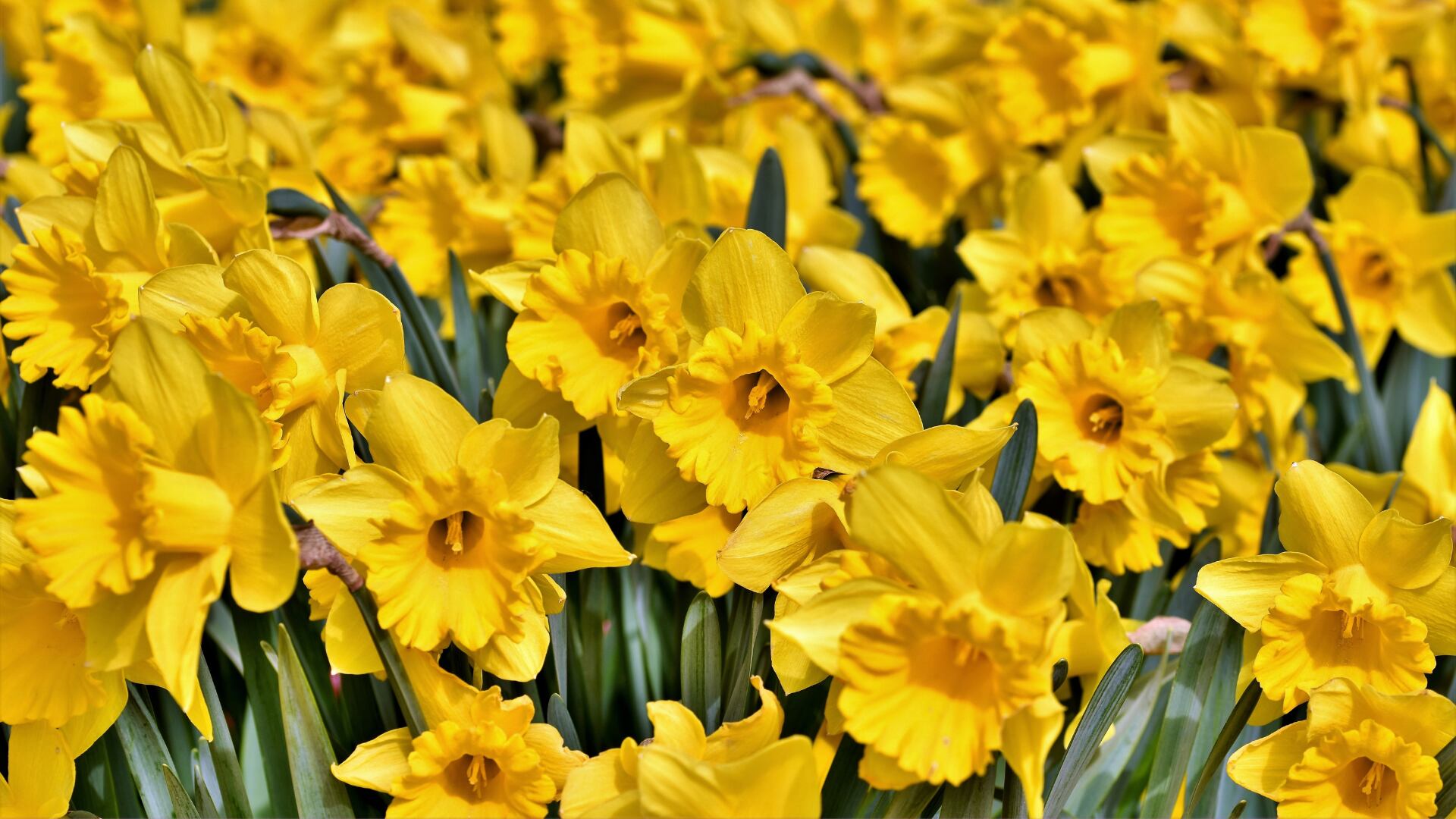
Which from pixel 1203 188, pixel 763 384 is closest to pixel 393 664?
pixel 763 384

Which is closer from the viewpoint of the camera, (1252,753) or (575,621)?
(1252,753)

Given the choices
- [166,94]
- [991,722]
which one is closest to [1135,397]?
[991,722]

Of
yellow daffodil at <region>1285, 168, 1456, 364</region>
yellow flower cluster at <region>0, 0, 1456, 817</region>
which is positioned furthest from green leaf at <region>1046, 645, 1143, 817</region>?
yellow daffodil at <region>1285, 168, 1456, 364</region>

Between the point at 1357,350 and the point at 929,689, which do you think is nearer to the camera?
the point at 929,689

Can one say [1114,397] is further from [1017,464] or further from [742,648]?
[742,648]

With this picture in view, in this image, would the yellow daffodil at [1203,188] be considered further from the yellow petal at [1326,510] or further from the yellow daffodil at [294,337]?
the yellow daffodil at [294,337]

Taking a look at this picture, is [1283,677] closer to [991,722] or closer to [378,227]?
[991,722]

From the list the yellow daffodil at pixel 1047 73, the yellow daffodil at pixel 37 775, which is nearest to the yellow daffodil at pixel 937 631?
the yellow daffodil at pixel 37 775
